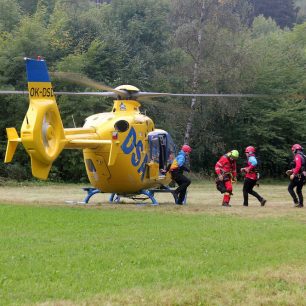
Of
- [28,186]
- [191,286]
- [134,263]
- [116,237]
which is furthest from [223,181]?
[28,186]

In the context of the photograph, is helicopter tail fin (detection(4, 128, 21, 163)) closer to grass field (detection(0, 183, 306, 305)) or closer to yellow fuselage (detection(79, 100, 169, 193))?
grass field (detection(0, 183, 306, 305))

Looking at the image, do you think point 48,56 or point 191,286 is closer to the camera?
point 191,286

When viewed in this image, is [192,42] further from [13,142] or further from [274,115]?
[13,142]

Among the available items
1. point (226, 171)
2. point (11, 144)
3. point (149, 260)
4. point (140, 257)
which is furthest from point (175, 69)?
point (149, 260)

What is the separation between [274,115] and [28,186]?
1849 centimetres

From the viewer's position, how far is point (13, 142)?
16094 mm

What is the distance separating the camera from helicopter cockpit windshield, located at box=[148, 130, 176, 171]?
19.4m

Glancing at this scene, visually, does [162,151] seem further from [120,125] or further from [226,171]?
[120,125]

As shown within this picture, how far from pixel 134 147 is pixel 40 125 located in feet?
14.4

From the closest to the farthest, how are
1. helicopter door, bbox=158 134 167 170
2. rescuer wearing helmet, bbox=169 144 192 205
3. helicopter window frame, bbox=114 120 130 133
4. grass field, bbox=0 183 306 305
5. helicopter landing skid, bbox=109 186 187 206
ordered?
grass field, bbox=0 183 306 305 < helicopter window frame, bbox=114 120 130 133 < rescuer wearing helmet, bbox=169 144 192 205 < helicopter landing skid, bbox=109 186 187 206 < helicopter door, bbox=158 134 167 170

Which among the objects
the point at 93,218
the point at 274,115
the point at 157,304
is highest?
the point at 157,304

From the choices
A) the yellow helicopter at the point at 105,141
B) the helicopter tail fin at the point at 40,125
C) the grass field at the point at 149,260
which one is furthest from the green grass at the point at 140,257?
the yellow helicopter at the point at 105,141

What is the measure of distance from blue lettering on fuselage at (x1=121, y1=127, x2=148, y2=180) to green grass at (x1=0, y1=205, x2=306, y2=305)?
155 inches

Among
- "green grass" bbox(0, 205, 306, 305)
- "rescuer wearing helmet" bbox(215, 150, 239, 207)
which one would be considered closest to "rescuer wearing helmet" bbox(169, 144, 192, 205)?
"rescuer wearing helmet" bbox(215, 150, 239, 207)
